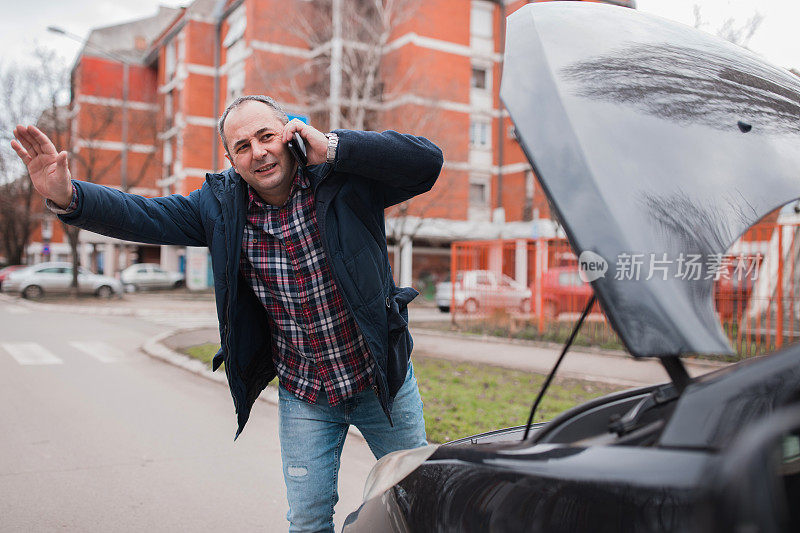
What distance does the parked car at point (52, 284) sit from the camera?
88.8 feet

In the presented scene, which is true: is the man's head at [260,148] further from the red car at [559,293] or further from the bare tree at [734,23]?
the red car at [559,293]

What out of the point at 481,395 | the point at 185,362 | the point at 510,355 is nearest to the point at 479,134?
the point at 510,355

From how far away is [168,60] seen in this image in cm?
4281

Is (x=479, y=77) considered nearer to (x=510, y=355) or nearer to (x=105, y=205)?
(x=510, y=355)

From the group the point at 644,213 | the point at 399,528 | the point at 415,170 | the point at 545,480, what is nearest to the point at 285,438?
the point at 399,528

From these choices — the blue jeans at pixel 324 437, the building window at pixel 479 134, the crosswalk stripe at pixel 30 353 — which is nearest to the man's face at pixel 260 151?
the blue jeans at pixel 324 437

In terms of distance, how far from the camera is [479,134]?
33.0 metres

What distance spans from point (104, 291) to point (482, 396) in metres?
24.9

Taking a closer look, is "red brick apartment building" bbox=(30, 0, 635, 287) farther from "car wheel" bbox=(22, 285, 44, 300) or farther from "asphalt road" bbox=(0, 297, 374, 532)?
"asphalt road" bbox=(0, 297, 374, 532)

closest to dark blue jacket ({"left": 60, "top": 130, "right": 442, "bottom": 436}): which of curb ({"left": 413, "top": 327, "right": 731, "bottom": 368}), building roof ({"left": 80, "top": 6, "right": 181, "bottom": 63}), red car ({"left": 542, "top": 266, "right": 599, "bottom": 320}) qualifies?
curb ({"left": 413, "top": 327, "right": 731, "bottom": 368})

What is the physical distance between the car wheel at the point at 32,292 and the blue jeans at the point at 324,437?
28485 millimetres

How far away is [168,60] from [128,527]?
44119 mm

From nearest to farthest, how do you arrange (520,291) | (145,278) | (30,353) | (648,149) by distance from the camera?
1. (648,149)
2. (30,353)
3. (520,291)
4. (145,278)

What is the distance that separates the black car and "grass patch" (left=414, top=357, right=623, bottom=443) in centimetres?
371
